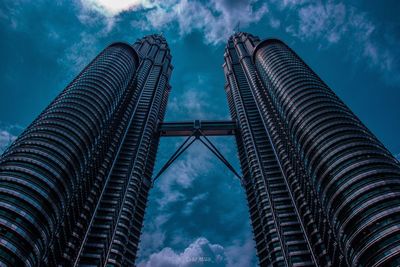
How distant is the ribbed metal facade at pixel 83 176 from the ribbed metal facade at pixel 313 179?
37.8 meters

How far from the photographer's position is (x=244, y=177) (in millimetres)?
115750

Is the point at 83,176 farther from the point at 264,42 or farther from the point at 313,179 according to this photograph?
the point at 264,42

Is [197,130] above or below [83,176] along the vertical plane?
above

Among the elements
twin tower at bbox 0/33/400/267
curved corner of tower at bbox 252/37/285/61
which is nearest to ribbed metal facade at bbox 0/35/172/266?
twin tower at bbox 0/33/400/267

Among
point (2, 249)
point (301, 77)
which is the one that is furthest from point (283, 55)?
point (2, 249)

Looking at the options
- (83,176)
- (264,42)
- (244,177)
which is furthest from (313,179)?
(264,42)

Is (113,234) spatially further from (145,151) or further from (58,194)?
(145,151)

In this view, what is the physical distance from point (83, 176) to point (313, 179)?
54.5 m

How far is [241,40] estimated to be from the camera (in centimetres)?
19750

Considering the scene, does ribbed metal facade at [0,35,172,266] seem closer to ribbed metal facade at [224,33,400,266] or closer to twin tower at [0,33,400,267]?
twin tower at [0,33,400,267]

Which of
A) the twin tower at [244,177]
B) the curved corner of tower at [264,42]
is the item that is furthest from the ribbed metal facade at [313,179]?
the curved corner of tower at [264,42]

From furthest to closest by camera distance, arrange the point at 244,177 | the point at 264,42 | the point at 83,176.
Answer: the point at 264,42
the point at 244,177
the point at 83,176

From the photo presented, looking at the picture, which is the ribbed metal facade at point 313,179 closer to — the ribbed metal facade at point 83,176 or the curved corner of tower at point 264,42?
the curved corner of tower at point 264,42

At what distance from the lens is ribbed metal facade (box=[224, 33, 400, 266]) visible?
55.3 metres
